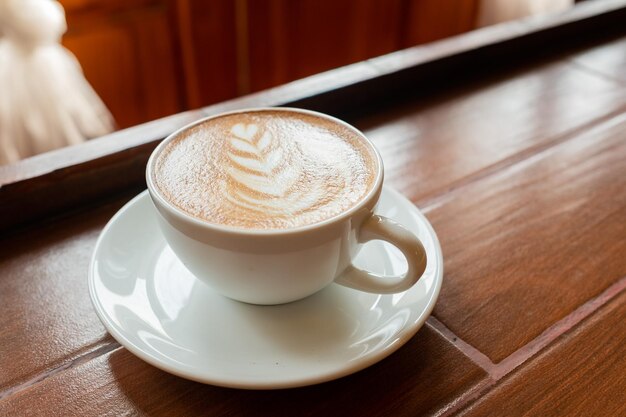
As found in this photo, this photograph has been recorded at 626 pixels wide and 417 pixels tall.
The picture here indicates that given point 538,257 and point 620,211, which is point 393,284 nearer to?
Answer: point 538,257

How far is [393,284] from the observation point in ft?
1.42

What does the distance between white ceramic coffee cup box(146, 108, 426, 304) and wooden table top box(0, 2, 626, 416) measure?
6cm

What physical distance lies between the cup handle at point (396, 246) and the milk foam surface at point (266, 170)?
0.08 feet

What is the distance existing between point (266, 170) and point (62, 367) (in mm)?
194

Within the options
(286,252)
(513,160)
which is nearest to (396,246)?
(286,252)

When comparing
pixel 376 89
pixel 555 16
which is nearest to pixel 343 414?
pixel 376 89

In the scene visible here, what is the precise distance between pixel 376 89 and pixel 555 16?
1.18 feet

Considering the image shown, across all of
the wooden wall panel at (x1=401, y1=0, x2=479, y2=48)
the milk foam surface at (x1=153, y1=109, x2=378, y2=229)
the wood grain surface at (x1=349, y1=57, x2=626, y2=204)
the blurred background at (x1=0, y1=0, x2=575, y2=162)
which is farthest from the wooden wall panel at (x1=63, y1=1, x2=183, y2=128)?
the milk foam surface at (x1=153, y1=109, x2=378, y2=229)

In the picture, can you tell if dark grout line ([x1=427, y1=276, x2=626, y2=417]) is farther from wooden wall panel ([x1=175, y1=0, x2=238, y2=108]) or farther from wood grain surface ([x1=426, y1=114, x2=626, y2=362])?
wooden wall panel ([x1=175, y1=0, x2=238, y2=108])

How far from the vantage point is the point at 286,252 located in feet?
1.30

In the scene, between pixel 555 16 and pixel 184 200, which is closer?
pixel 184 200

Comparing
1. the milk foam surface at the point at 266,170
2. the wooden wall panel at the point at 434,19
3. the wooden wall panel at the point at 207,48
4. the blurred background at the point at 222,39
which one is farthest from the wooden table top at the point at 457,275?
the wooden wall panel at the point at 434,19

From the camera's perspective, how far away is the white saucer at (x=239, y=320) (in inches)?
15.4

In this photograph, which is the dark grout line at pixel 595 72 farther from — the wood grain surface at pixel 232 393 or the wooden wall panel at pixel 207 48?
the wooden wall panel at pixel 207 48
